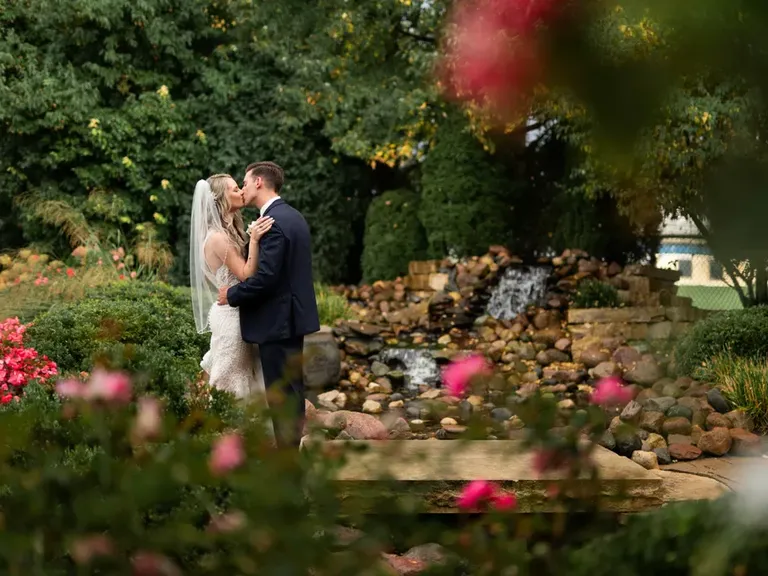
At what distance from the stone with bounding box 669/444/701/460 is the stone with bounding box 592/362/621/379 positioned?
10.8 feet

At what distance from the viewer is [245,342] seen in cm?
505

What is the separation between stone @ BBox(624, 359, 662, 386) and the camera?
347 inches

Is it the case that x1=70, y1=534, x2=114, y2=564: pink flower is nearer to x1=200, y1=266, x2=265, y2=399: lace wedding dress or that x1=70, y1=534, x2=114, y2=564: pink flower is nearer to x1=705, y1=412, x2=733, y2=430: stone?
x1=200, y1=266, x2=265, y2=399: lace wedding dress

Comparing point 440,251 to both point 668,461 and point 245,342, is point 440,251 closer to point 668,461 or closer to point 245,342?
point 668,461

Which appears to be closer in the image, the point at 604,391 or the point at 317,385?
the point at 604,391

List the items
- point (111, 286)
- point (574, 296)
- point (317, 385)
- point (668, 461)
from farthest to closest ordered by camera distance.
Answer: point (574, 296)
point (317, 385)
point (111, 286)
point (668, 461)

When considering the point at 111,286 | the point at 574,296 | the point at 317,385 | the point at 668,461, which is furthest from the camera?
the point at 574,296

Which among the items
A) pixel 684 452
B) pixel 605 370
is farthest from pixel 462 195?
pixel 684 452

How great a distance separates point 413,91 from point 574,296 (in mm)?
3729

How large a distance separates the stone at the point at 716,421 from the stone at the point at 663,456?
2.18 ft

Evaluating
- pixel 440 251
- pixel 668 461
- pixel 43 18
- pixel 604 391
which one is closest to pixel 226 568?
pixel 604 391

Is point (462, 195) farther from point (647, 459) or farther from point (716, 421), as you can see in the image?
point (647, 459)

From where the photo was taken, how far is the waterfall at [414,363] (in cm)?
1035

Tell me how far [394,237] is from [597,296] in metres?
4.07
